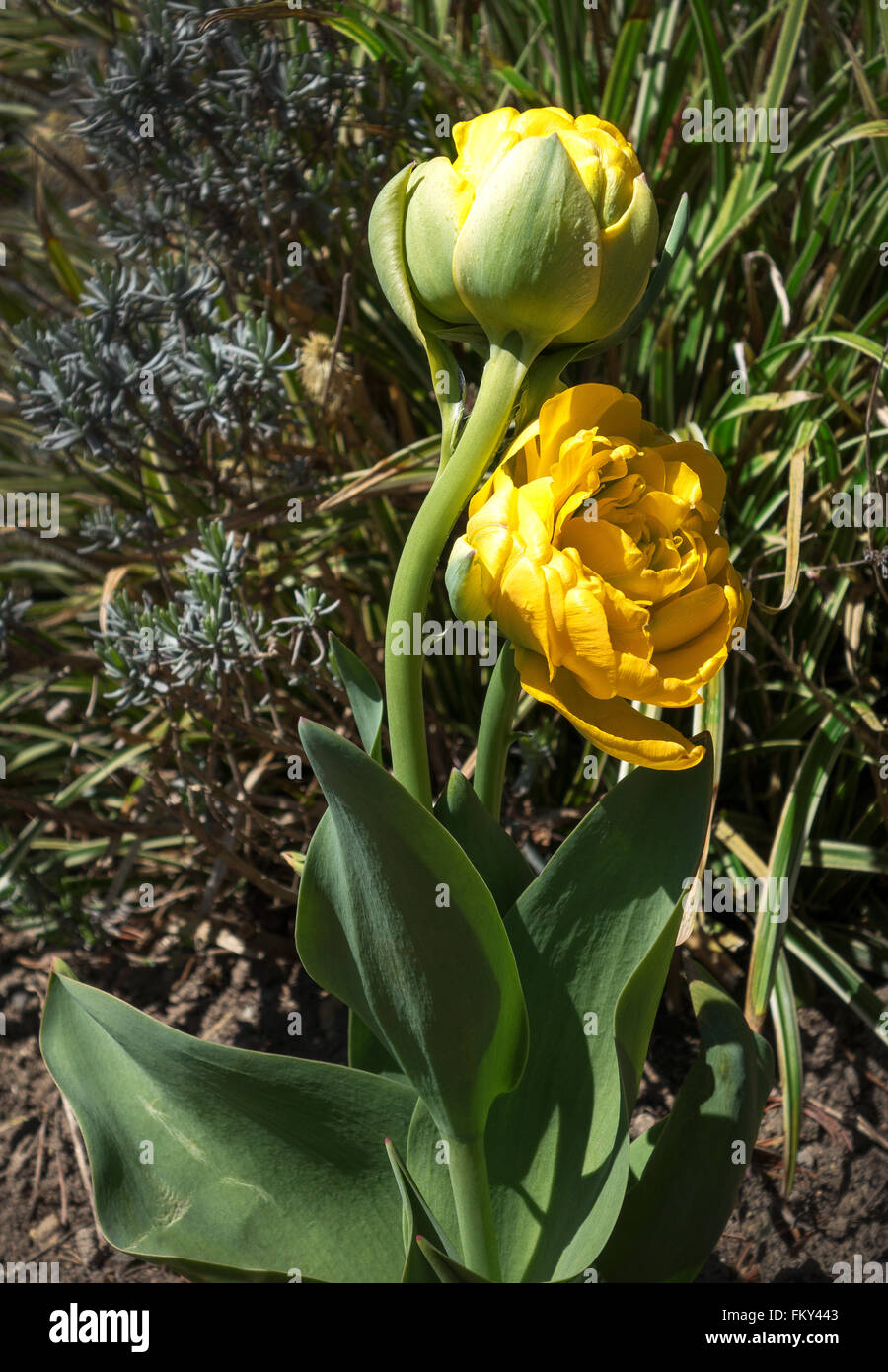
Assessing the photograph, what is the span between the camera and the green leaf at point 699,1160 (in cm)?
77

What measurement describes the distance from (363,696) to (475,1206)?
→ 365 mm

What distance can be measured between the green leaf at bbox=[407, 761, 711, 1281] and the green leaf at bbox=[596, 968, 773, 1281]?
0.18ft

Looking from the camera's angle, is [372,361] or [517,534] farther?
[372,361]

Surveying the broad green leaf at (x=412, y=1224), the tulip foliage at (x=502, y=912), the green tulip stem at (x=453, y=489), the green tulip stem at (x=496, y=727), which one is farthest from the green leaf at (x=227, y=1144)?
the green tulip stem at (x=453, y=489)

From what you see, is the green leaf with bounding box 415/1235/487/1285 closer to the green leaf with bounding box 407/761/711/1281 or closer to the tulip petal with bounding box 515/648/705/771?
the green leaf with bounding box 407/761/711/1281

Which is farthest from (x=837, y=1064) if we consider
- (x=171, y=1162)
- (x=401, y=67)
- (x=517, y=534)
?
(x=401, y=67)

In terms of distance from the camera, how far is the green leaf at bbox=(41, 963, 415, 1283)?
30.7 inches

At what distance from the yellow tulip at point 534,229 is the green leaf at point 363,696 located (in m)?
0.24

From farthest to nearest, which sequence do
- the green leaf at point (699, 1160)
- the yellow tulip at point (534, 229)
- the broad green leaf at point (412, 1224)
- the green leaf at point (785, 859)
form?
the green leaf at point (785, 859) → the green leaf at point (699, 1160) → the broad green leaf at point (412, 1224) → the yellow tulip at point (534, 229)

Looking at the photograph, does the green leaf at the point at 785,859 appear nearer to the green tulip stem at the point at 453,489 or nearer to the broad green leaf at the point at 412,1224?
the broad green leaf at the point at 412,1224
